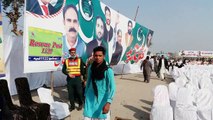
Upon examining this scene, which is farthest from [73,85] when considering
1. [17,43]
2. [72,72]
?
[17,43]

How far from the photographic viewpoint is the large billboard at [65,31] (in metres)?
5.75

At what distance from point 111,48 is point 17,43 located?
187 inches

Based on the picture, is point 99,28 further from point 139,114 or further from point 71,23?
point 139,114

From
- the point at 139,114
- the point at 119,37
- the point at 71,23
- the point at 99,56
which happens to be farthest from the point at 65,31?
the point at 119,37

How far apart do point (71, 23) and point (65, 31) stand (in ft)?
1.49

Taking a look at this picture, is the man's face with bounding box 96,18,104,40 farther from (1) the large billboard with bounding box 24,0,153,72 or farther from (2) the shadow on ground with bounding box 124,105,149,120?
(2) the shadow on ground with bounding box 124,105,149,120

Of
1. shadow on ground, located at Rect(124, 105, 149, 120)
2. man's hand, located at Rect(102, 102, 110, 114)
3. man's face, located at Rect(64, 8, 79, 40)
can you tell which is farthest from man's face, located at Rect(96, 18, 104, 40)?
man's hand, located at Rect(102, 102, 110, 114)

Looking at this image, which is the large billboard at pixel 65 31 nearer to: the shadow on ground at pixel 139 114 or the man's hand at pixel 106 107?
the shadow on ground at pixel 139 114

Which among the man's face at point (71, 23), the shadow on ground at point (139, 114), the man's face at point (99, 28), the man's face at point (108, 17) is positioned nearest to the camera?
the shadow on ground at point (139, 114)

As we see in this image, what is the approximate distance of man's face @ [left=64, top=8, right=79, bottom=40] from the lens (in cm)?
719

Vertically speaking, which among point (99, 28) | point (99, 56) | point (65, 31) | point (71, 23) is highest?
point (99, 28)

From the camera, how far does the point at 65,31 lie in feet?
23.3

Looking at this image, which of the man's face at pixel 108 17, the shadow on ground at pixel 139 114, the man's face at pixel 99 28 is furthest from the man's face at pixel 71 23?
the man's face at pixel 108 17

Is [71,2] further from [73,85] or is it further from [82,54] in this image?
[73,85]
